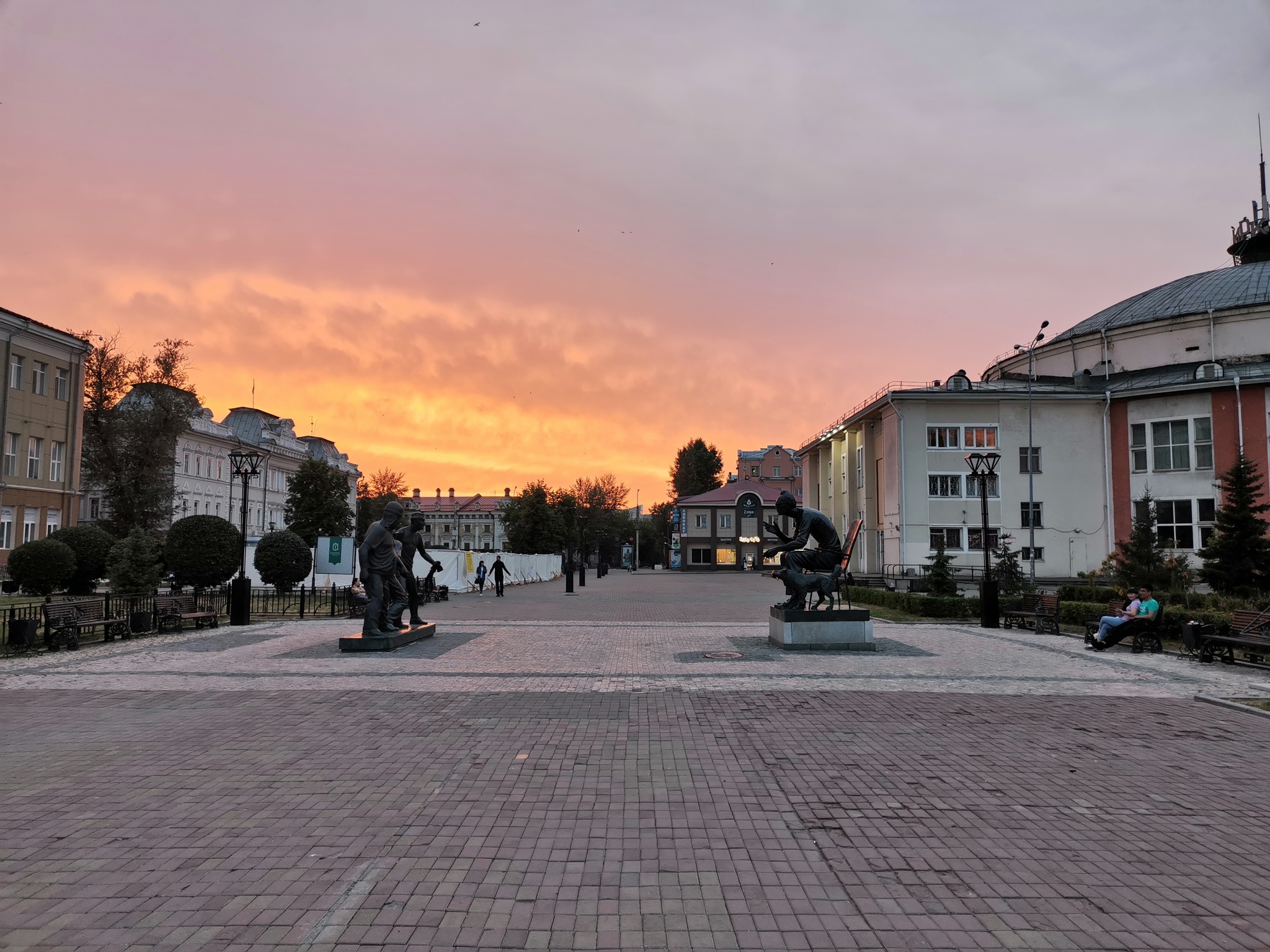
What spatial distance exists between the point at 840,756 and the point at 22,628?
47.8ft

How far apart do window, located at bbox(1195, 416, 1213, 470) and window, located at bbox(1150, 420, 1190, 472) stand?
1.09ft

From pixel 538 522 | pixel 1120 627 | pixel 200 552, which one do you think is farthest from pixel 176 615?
pixel 538 522

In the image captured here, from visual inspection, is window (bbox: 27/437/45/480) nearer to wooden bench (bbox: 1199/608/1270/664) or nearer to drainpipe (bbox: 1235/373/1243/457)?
wooden bench (bbox: 1199/608/1270/664)

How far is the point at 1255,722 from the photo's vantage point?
8.63 m

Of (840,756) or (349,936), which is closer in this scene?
(349,936)

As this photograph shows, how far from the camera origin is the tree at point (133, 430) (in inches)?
1874

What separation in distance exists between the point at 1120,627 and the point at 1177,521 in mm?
28954

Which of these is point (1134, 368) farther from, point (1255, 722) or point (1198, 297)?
point (1255, 722)

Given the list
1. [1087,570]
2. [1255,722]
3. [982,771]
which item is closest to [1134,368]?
[1087,570]

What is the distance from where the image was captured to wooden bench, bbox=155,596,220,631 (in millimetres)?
18000

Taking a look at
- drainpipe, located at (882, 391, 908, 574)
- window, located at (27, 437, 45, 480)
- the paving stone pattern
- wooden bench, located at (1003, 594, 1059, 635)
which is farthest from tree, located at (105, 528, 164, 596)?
drainpipe, located at (882, 391, 908, 574)

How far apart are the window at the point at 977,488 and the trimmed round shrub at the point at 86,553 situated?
3831 centimetres

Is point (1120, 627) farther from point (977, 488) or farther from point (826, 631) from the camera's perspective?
point (977, 488)

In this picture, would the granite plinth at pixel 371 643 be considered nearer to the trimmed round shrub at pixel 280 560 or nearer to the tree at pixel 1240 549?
the trimmed round shrub at pixel 280 560
